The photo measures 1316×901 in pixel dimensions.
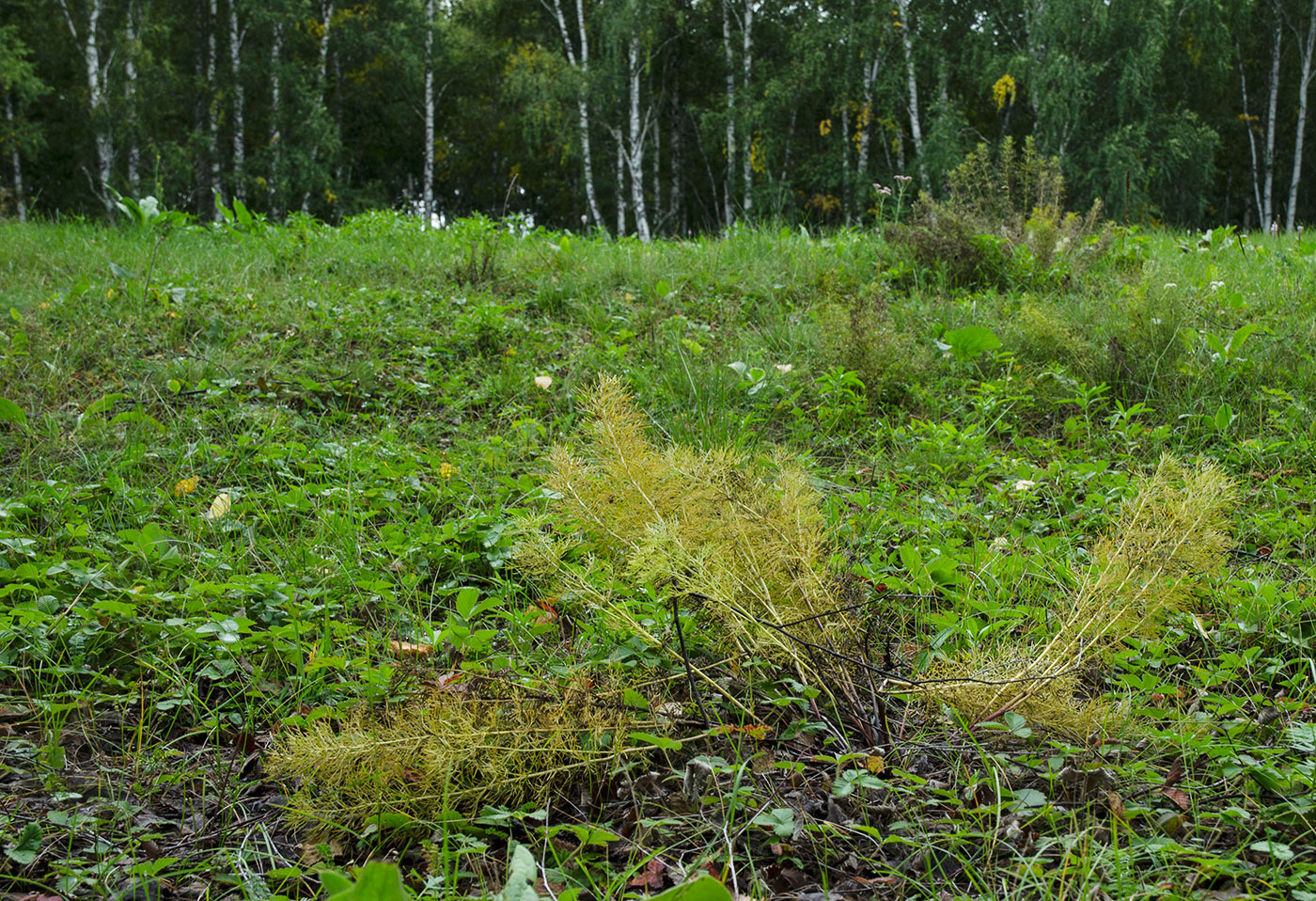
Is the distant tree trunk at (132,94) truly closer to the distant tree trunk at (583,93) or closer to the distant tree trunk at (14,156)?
the distant tree trunk at (14,156)

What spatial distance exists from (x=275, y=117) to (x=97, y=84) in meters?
3.58

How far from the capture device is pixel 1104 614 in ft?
5.11

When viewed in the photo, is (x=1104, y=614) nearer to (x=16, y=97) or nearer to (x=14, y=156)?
(x=14, y=156)

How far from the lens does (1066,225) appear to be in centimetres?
518

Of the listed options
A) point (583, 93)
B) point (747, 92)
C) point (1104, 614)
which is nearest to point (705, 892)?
point (1104, 614)

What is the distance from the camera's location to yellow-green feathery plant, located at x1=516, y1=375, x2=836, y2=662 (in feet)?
5.21

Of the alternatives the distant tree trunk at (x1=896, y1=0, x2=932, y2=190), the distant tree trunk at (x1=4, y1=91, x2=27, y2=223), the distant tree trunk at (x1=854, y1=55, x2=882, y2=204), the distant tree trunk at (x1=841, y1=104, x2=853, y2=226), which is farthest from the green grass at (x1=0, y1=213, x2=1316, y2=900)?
the distant tree trunk at (x1=4, y1=91, x2=27, y2=223)

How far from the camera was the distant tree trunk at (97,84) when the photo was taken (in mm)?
16969

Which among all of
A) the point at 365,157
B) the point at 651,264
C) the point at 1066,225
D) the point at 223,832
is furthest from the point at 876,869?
the point at 365,157

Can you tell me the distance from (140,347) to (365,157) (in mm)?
25706

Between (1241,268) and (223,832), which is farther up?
(1241,268)

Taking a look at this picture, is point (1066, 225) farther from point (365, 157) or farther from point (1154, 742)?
point (365, 157)

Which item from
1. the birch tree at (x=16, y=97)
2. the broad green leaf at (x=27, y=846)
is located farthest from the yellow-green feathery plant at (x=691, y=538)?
the birch tree at (x=16, y=97)

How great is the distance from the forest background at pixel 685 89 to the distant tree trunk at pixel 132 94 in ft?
0.20
